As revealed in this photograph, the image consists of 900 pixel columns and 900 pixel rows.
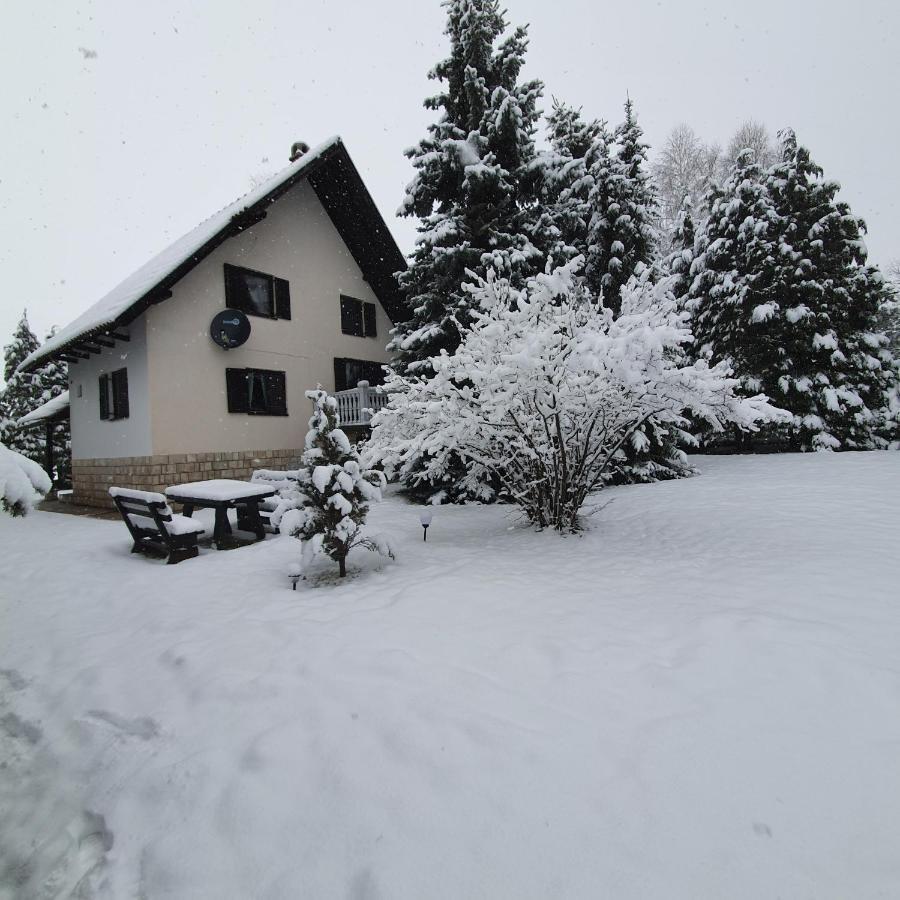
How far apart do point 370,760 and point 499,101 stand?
12292 mm

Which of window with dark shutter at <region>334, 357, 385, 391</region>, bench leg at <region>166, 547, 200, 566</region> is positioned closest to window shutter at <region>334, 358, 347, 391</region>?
window with dark shutter at <region>334, 357, 385, 391</region>

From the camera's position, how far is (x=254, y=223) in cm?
1308

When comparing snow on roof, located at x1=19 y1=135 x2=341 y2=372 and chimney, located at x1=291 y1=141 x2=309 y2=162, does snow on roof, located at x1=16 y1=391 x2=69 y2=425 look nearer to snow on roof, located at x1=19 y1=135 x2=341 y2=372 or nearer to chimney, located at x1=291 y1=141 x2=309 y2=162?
snow on roof, located at x1=19 y1=135 x2=341 y2=372

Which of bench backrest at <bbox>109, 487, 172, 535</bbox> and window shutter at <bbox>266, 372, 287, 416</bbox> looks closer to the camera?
bench backrest at <bbox>109, 487, 172, 535</bbox>

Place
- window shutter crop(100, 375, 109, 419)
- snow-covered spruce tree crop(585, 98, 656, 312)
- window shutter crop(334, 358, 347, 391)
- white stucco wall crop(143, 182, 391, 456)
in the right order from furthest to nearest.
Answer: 1. window shutter crop(334, 358, 347, 391)
2. snow-covered spruce tree crop(585, 98, 656, 312)
3. window shutter crop(100, 375, 109, 419)
4. white stucco wall crop(143, 182, 391, 456)

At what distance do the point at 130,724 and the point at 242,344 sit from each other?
449 inches

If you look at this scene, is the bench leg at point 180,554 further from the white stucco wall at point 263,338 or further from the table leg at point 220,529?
the white stucco wall at point 263,338

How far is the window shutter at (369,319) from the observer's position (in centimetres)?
1694

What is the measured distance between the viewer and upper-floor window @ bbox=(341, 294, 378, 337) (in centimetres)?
1617

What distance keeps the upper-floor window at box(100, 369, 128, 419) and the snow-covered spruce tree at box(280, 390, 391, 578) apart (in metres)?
9.23

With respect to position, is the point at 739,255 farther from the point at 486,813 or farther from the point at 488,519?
the point at 486,813

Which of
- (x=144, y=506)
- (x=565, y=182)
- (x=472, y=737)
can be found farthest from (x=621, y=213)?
(x=472, y=737)

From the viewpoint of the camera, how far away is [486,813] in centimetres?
204

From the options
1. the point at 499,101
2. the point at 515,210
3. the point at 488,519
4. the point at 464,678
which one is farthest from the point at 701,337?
the point at 464,678
